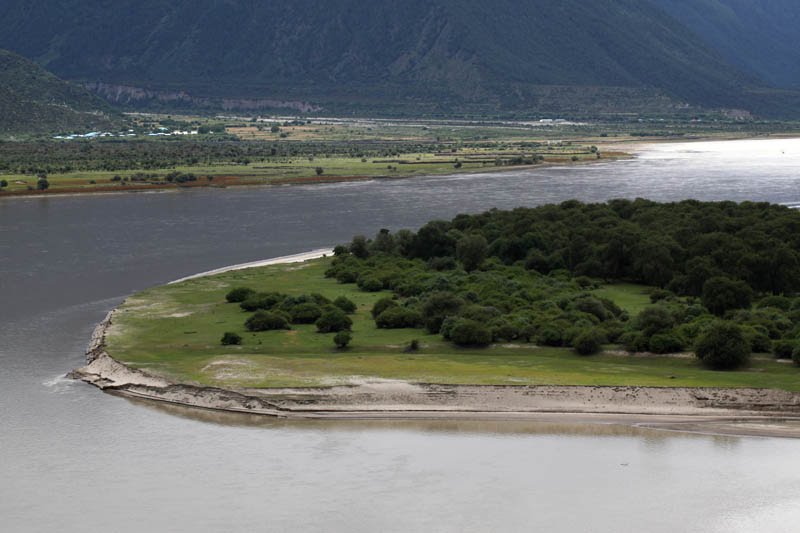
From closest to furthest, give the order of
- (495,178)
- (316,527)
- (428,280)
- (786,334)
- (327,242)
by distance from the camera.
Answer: (316,527) → (786,334) → (428,280) → (327,242) → (495,178)

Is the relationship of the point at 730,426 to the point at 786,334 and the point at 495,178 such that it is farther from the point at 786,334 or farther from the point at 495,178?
the point at 495,178

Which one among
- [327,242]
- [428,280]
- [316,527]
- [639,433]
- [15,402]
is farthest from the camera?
[327,242]

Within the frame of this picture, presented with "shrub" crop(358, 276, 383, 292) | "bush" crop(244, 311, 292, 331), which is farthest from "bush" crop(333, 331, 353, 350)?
"shrub" crop(358, 276, 383, 292)

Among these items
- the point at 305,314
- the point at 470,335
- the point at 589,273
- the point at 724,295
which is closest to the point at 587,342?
the point at 470,335

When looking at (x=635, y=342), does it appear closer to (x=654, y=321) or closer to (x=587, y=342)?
(x=654, y=321)

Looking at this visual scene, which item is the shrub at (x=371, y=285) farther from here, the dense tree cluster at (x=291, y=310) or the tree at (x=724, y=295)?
the tree at (x=724, y=295)

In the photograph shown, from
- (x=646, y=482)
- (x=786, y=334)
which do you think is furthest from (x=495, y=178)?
(x=646, y=482)
